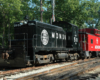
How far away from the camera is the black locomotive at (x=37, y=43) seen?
8.02 meters

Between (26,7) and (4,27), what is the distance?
625 cm

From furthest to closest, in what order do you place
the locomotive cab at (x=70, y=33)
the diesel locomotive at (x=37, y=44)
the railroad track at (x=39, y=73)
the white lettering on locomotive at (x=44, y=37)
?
the locomotive cab at (x=70, y=33) → the white lettering on locomotive at (x=44, y=37) → the diesel locomotive at (x=37, y=44) → the railroad track at (x=39, y=73)

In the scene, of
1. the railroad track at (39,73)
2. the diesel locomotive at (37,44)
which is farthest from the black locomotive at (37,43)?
the railroad track at (39,73)

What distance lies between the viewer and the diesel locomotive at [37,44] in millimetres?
8023

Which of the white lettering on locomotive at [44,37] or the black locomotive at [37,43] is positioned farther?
the white lettering on locomotive at [44,37]

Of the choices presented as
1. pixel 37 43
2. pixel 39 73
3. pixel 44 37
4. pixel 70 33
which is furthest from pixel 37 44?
pixel 70 33

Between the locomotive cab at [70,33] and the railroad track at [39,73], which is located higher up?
the locomotive cab at [70,33]

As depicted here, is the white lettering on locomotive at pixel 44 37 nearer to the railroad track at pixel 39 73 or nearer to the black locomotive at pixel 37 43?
the black locomotive at pixel 37 43

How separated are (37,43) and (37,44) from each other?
0.21ft

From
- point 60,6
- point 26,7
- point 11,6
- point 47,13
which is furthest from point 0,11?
point 60,6

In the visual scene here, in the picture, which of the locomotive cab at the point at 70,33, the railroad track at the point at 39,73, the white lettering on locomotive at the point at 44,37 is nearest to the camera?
the railroad track at the point at 39,73

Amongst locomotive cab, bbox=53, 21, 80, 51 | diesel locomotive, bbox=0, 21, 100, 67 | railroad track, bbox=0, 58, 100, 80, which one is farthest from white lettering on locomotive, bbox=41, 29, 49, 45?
locomotive cab, bbox=53, 21, 80, 51

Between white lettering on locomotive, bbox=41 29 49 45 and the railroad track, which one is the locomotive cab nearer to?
white lettering on locomotive, bbox=41 29 49 45

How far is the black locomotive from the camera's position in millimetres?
8023
